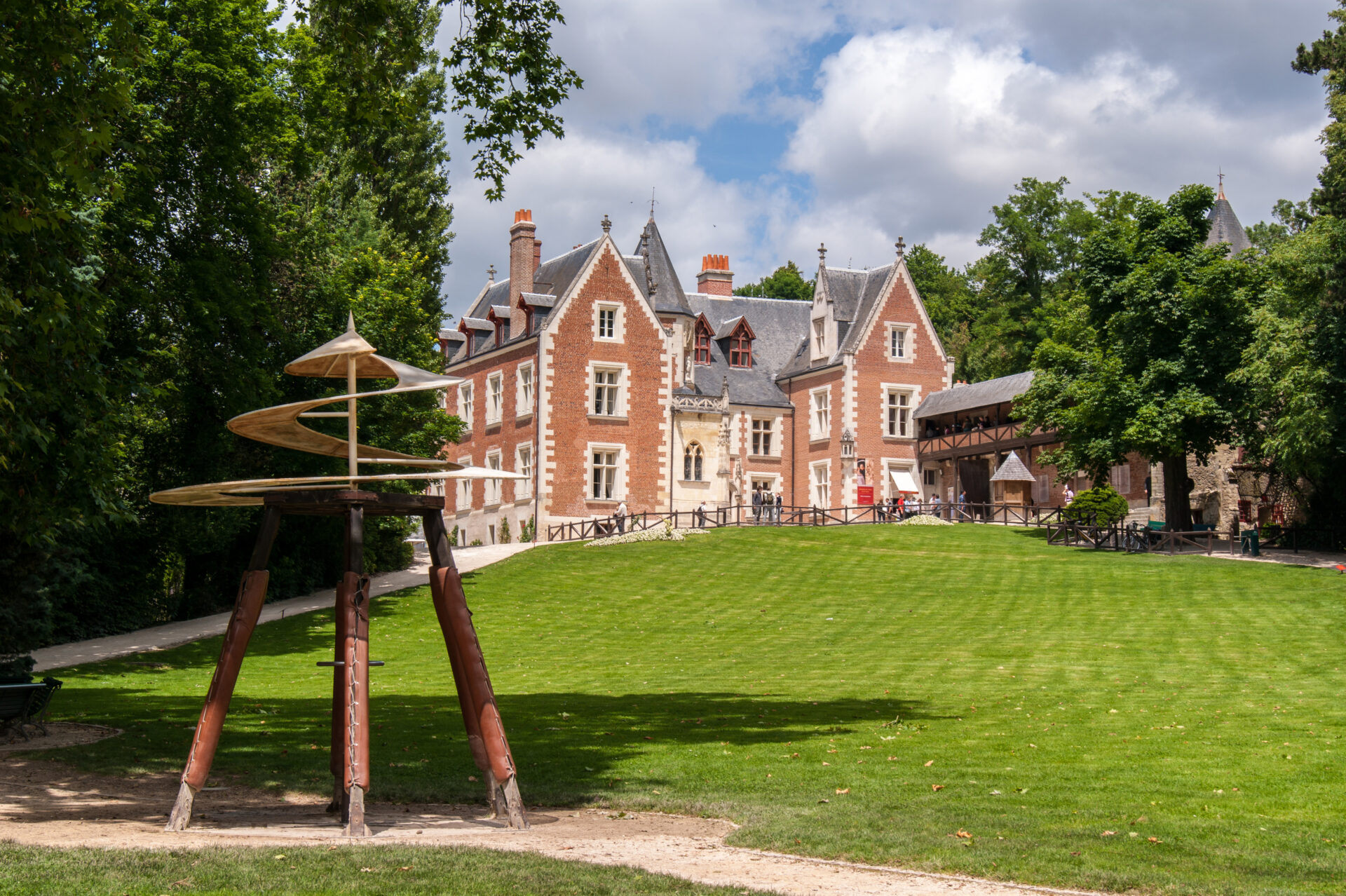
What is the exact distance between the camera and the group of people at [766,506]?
44.3 m

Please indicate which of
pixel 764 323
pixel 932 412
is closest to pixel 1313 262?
pixel 932 412

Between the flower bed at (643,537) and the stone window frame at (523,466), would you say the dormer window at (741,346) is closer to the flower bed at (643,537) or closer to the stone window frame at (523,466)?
the stone window frame at (523,466)

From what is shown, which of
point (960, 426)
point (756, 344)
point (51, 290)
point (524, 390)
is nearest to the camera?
point (51, 290)

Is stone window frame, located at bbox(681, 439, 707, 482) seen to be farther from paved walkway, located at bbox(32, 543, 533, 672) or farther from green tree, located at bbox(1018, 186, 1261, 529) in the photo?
green tree, located at bbox(1018, 186, 1261, 529)

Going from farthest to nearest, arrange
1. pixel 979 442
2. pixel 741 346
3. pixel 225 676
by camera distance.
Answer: pixel 741 346
pixel 979 442
pixel 225 676

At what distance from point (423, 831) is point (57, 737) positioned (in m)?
6.57

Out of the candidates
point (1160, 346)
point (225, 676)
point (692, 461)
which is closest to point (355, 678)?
point (225, 676)

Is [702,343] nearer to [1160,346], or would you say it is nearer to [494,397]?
[494,397]

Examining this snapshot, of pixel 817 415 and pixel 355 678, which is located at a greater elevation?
pixel 817 415

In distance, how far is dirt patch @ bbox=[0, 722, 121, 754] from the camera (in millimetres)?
13031

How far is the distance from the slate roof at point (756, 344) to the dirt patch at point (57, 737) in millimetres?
40532

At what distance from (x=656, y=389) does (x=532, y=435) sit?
17.1 feet

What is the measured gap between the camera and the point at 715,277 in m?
59.9

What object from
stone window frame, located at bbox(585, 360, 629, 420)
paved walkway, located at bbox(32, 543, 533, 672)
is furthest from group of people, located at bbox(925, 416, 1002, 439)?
paved walkway, located at bbox(32, 543, 533, 672)
